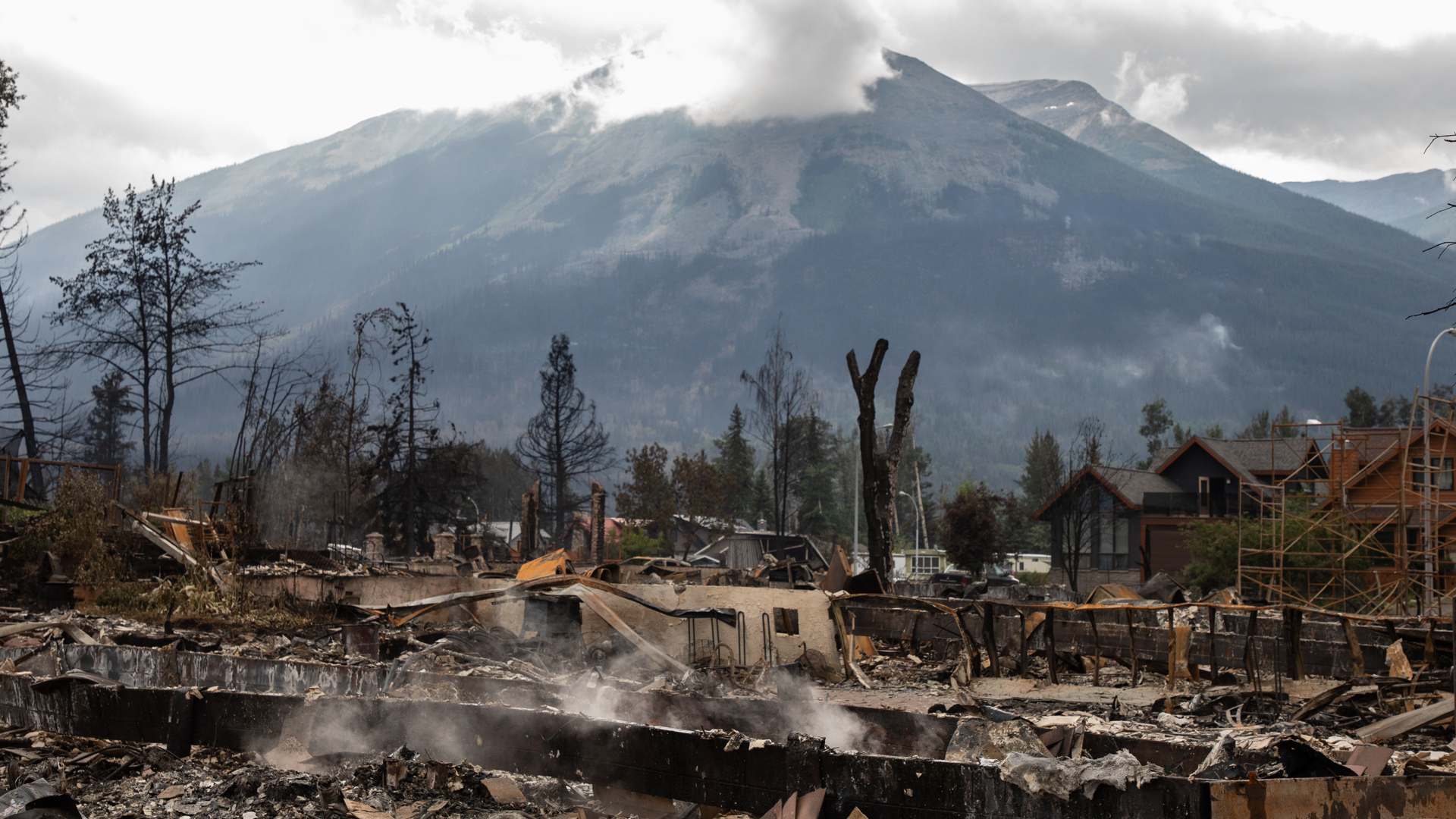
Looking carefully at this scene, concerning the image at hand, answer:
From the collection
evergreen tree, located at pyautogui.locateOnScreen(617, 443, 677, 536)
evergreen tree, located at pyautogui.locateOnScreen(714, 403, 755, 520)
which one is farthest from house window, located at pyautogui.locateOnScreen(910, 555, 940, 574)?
evergreen tree, located at pyautogui.locateOnScreen(617, 443, 677, 536)

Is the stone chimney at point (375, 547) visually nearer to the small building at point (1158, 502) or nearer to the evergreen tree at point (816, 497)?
the small building at point (1158, 502)

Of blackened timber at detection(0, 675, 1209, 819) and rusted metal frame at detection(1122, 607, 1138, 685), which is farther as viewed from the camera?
rusted metal frame at detection(1122, 607, 1138, 685)

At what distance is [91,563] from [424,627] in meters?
7.49

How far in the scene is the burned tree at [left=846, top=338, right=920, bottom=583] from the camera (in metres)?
18.9

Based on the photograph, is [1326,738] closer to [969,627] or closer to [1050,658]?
[1050,658]

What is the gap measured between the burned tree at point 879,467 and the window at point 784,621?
19.9 ft

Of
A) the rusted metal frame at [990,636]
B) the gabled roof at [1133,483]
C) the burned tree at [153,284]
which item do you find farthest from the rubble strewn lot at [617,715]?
the gabled roof at [1133,483]

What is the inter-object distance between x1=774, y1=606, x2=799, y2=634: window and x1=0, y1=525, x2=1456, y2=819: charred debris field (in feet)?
0.17

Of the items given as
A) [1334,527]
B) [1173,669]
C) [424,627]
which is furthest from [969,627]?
[1334,527]

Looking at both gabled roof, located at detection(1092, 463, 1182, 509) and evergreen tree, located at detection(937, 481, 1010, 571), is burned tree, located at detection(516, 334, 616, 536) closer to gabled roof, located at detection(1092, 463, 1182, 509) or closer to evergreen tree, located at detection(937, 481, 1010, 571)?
evergreen tree, located at detection(937, 481, 1010, 571)

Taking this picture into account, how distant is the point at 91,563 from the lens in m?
16.0

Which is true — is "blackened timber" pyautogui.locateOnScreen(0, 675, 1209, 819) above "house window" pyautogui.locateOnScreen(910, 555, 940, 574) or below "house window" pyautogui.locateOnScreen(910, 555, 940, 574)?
above

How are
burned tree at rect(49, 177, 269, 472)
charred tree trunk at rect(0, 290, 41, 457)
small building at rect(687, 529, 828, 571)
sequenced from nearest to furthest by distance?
charred tree trunk at rect(0, 290, 41, 457) → burned tree at rect(49, 177, 269, 472) → small building at rect(687, 529, 828, 571)

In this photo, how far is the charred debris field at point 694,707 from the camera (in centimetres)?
518
